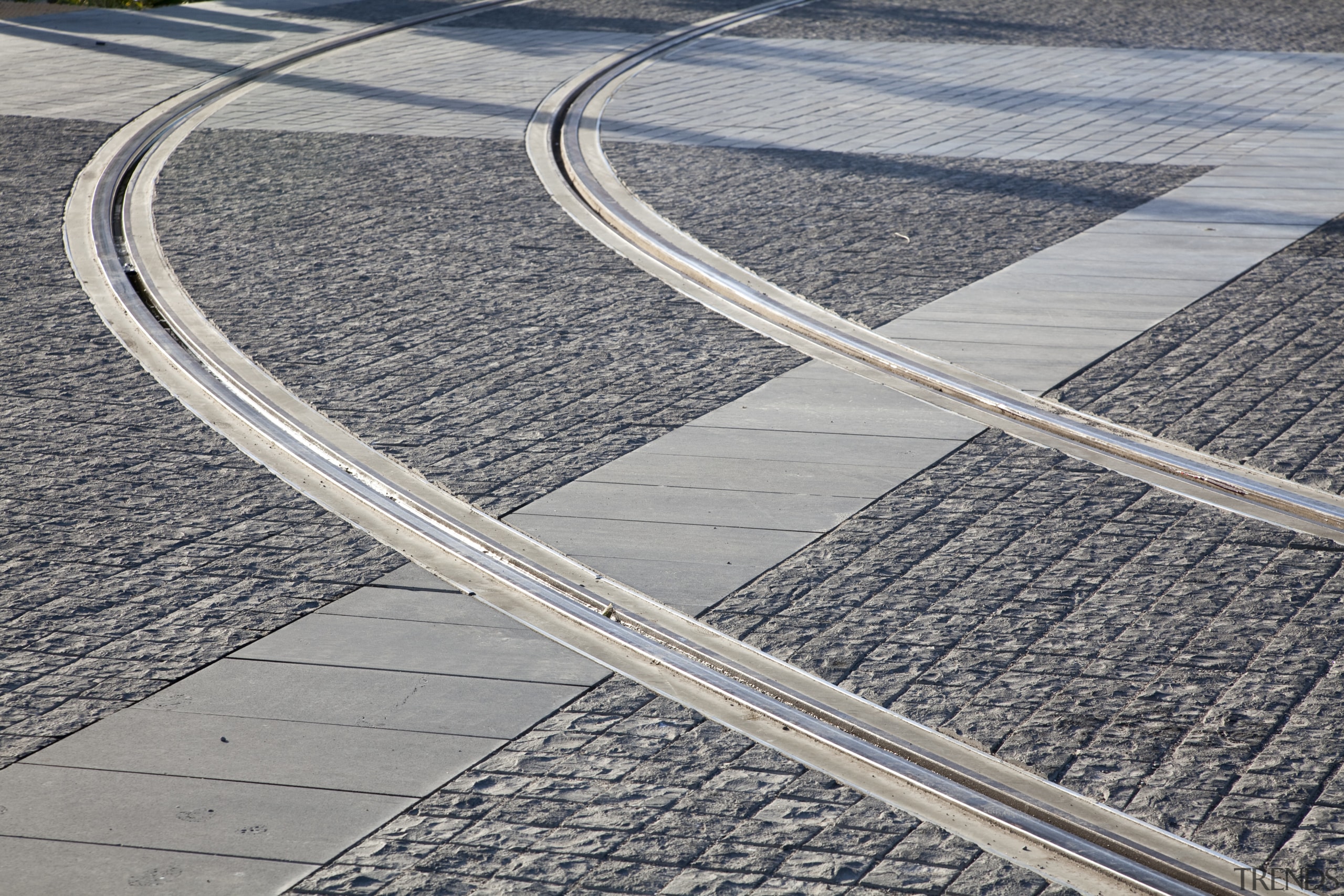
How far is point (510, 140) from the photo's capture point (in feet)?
35.1

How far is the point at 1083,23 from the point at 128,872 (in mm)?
16286

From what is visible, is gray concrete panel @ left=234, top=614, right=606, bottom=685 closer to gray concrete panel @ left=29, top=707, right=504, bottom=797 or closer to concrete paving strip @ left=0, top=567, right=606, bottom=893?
concrete paving strip @ left=0, top=567, right=606, bottom=893

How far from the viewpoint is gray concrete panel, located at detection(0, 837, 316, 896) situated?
2.94 meters

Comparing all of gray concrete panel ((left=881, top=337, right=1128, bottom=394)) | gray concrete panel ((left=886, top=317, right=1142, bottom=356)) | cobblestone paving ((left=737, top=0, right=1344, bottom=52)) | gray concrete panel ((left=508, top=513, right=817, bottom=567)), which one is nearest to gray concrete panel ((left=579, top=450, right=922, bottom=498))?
gray concrete panel ((left=508, top=513, right=817, bottom=567))

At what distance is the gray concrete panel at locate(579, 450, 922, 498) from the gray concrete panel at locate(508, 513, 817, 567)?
340mm

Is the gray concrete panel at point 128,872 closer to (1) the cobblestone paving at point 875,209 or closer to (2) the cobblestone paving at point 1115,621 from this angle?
(2) the cobblestone paving at point 1115,621

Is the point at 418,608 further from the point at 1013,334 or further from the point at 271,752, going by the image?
the point at 1013,334

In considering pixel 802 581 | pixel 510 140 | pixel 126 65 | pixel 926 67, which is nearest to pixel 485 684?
pixel 802 581

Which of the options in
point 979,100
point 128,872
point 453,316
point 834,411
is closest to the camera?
point 128,872

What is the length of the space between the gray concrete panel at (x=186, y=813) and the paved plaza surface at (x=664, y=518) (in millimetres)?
12

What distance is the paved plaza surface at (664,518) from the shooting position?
3199 millimetres

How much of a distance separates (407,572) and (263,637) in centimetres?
54

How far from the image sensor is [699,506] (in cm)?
485

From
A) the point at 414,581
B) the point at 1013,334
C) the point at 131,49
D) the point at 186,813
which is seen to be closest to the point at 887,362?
the point at 1013,334
